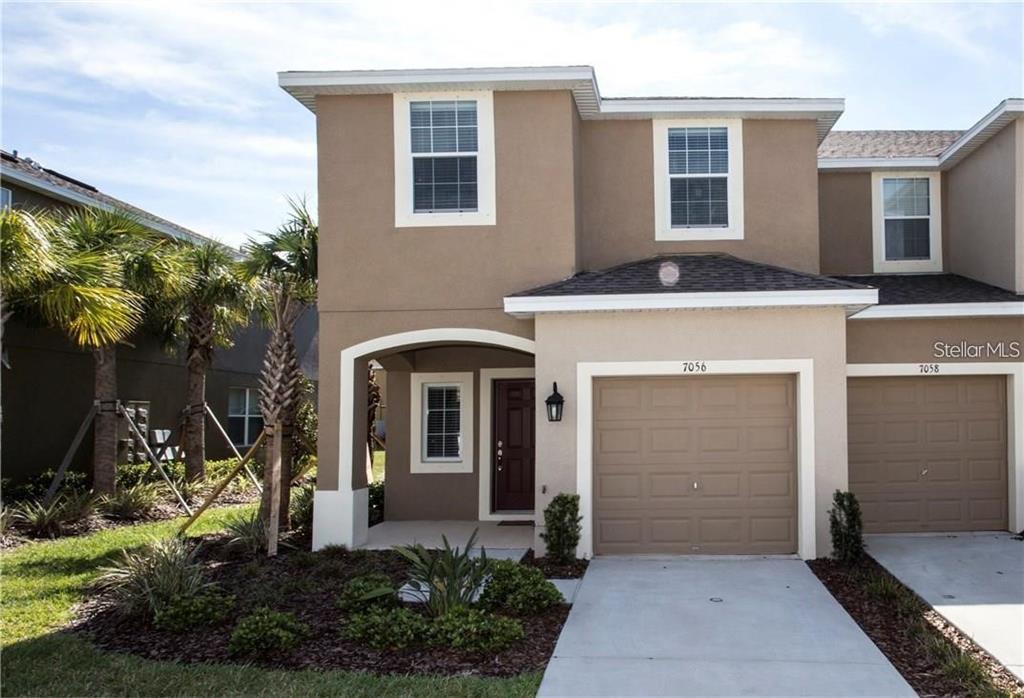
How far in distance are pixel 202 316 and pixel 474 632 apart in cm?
1216

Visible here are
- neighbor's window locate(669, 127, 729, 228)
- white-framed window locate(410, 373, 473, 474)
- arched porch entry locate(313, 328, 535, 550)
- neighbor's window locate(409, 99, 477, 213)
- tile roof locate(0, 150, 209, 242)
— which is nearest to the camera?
arched porch entry locate(313, 328, 535, 550)

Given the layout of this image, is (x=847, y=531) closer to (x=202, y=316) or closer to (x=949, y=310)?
(x=949, y=310)

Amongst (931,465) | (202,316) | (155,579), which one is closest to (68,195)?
(202,316)

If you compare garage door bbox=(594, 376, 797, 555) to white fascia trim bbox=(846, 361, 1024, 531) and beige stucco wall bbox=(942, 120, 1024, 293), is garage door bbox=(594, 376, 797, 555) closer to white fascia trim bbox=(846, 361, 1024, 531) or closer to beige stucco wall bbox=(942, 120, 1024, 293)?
white fascia trim bbox=(846, 361, 1024, 531)

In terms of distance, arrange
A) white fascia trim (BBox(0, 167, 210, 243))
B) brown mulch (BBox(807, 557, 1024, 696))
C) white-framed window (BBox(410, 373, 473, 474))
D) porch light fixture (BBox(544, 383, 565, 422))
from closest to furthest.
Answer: brown mulch (BBox(807, 557, 1024, 696)) < porch light fixture (BBox(544, 383, 565, 422)) < white-framed window (BBox(410, 373, 473, 474)) < white fascia trim (BBox(0, 167, 210, 243))

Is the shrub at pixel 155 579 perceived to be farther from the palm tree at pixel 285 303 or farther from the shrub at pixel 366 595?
the palm tree at pixel 285 303

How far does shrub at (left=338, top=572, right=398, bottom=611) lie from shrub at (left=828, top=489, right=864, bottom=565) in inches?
205

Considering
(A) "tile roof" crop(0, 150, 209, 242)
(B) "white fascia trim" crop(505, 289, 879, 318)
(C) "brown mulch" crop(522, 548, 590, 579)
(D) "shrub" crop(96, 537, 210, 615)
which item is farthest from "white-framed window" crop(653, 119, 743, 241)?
(A) "tile roof" crop(0, 150, 209, 242)

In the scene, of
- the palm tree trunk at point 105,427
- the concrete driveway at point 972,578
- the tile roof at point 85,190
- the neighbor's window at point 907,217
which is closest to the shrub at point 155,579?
the palm tree trunk at point 105,427

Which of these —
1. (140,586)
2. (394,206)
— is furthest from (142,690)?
(394,206)

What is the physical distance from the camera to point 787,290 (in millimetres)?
11008

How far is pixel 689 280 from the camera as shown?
11.7 metres

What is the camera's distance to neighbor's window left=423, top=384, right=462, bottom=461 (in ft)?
49.3

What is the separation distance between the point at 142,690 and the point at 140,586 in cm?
205
